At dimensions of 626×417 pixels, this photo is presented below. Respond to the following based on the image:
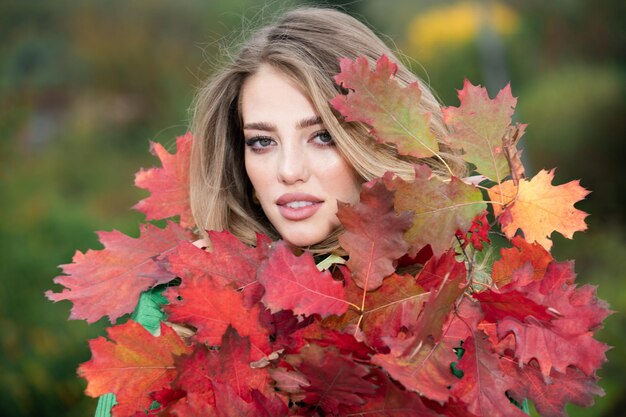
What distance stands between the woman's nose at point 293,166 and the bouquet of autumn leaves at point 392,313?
172mm

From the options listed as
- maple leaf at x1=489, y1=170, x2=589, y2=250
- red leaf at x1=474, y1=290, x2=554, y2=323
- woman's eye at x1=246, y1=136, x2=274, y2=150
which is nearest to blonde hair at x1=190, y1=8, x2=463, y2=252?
woman's eye at x1=246, y1=136, x2=274, y2=150

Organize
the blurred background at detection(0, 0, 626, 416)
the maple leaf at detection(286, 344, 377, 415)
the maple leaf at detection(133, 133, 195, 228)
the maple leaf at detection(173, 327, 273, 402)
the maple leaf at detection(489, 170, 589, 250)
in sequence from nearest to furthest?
the maple leaf at detection(286, 344, 377, 415)
the maple leaf at detection(173, 327, 273, 402)
the maple leaf at detection(489, 170, 589, 250)
the maple leaf at detection(133, 133, 195, 228)
the blurred background at detection(0, 0, 626, 416)

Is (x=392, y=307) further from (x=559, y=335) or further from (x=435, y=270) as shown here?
(x=559, y=335)

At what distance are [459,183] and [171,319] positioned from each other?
457 mm

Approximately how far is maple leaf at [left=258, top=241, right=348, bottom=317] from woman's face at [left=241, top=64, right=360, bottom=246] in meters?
0.34

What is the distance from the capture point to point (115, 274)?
152cm

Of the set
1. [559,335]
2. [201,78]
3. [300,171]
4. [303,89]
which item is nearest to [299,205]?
[300,171]

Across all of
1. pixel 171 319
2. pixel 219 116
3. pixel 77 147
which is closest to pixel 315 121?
pixel 219 116

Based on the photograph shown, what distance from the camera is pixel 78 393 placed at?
14.4 feet

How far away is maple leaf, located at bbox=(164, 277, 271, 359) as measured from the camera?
1.15 m

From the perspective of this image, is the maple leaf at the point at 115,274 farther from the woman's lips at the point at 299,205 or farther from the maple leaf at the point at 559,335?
the maple leaf at the point at 559,335

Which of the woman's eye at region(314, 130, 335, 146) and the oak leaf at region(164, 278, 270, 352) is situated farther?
the woman's eye at region(314, 130, 335, 146)

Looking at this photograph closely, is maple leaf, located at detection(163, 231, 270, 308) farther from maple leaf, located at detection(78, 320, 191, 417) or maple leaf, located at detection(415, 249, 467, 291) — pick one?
maple leaf, located at detection(415, 249, 467, 291)

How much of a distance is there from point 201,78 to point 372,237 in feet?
25.2
